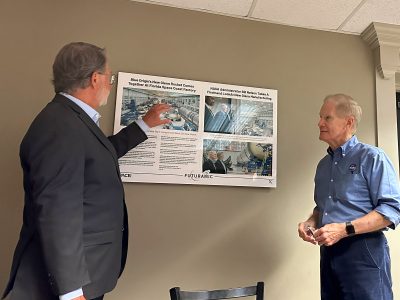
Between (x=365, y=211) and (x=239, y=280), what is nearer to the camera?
(x=365, y=211)

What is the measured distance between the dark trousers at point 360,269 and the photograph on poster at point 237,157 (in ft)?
2.17

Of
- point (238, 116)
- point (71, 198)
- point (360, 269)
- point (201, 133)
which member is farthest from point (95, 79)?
point (360, 269)

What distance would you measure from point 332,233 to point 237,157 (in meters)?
0.76

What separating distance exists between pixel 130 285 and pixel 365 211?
3.92ft

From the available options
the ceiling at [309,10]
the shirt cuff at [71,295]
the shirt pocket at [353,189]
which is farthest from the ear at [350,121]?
the shirt cuff at [71,295]

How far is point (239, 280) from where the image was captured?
198 centimetres

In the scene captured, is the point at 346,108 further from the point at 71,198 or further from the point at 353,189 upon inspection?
the point at 71,198

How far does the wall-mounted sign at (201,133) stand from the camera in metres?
1.98

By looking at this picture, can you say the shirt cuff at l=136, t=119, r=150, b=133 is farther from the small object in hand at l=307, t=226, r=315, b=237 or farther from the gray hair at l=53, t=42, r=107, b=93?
the small object in hand at l=307, t=226, r=315, b=237

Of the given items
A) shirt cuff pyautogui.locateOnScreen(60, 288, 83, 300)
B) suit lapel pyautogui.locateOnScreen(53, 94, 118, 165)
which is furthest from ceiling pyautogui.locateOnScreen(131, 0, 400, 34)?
shirt cuff pyautogui.locateOnScreen(60, 288, 83, 300)

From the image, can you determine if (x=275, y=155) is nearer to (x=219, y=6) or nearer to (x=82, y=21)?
(x=219, y=6)

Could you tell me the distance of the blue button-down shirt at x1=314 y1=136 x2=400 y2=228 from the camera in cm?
150

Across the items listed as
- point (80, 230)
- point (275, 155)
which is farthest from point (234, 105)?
point (80, 230)

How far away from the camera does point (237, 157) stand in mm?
2088
